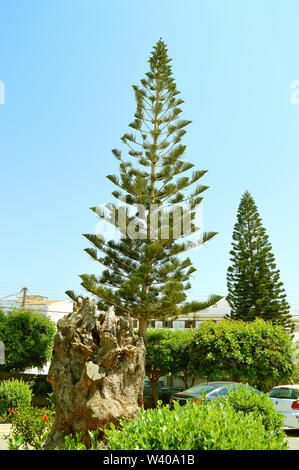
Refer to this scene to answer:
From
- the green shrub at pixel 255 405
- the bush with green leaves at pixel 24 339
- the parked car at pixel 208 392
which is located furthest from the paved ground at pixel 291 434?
the bush with green leaves at pixel 24 339

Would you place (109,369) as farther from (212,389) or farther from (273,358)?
(273,358)

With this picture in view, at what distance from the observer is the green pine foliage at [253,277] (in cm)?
2148

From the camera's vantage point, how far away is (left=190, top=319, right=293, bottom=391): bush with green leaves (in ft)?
41.1

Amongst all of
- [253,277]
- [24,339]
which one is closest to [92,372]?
[24,339]

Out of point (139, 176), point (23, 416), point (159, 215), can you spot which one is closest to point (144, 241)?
point (159, 215)

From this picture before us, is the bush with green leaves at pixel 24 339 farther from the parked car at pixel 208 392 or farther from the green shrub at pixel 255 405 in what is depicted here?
the green shrub at pixel 255 405

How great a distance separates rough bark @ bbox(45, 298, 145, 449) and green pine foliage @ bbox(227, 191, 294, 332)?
17705 millimetres

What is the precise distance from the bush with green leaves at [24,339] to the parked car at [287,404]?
28.0 feet

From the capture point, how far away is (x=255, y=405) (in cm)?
453

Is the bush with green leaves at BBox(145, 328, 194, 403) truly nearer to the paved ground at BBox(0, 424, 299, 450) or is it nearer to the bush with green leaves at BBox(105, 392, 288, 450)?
the paved ground at BBox(0, 424, 299, 450)

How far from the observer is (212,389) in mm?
7977

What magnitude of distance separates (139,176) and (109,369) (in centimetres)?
1186

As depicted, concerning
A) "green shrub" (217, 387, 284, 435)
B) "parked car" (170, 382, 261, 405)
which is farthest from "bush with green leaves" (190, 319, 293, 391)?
"green shrub" (217, 387, 284, 435)

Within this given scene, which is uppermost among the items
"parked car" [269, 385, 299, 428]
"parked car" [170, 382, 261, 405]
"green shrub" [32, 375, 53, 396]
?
"parked car" [170, 382, 261, 405]
